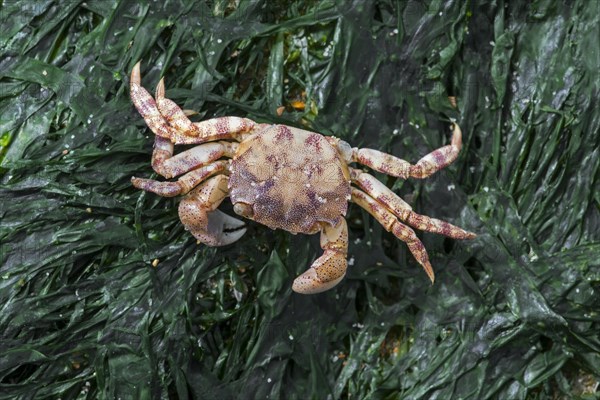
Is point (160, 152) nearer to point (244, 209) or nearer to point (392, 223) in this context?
point (244, 209)

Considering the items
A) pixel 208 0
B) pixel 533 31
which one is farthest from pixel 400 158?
pixel 208 0

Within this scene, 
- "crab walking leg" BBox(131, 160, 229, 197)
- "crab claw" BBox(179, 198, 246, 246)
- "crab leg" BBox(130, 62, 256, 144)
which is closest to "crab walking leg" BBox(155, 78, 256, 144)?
"crab leg" BBox(130, 62, 256, 144)

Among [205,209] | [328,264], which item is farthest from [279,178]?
[328,264]

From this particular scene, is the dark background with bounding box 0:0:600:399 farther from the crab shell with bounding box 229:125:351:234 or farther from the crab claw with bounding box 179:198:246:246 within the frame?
the crab shell with bounding box 229:125:351:234

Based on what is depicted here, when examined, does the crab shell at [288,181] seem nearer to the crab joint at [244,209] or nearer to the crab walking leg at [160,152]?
the crab joint at [244,209]

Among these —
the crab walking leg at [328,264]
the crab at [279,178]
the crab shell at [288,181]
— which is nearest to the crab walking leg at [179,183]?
the crab at [279,178]

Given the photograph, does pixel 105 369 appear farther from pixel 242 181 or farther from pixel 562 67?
pixel 562 67
